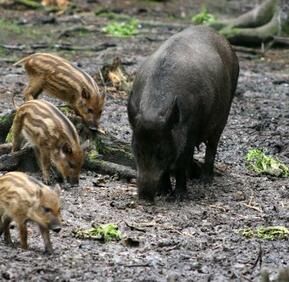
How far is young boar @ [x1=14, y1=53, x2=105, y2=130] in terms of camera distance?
30.9 feet

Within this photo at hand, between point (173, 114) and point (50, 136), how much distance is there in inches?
41.2

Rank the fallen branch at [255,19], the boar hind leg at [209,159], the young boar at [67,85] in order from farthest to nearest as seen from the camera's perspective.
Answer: the fallen branch at [255,19] → the young boar at [67,85] → the boar hind leg at [209,159]

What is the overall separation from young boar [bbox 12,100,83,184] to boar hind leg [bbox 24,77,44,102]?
1.61 metres

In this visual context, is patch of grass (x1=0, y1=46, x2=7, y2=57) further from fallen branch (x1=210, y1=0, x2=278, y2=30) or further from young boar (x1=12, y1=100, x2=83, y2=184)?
young boar (x1=12, y1=100, x2=83, y2=184)

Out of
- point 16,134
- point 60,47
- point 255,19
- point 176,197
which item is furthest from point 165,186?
point 255,19

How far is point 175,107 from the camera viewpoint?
8094 millimetres

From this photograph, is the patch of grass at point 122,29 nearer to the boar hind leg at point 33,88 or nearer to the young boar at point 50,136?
the boar hind leg at point 33,88

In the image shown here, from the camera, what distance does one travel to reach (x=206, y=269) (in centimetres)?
653

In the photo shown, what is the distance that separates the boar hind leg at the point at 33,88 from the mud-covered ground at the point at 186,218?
0.90 metres

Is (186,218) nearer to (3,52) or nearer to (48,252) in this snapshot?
(48,252)

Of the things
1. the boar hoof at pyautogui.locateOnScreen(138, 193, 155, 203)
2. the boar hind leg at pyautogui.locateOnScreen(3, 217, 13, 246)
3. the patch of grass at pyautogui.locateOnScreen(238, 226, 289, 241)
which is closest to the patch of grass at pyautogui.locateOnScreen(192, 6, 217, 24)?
the boar hoof at pyautogui.locateOnScreen(138, 193, 155, 203)

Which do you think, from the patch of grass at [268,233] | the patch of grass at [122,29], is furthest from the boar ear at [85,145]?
the patch of grass at [122,29]

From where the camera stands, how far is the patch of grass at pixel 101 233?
711 cm

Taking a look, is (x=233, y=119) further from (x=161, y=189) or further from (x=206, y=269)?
(x=206, y=269)
